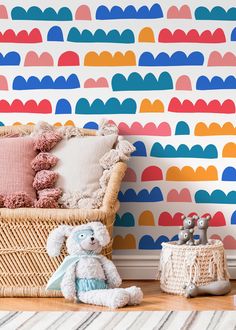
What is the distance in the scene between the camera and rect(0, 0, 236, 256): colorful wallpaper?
12.2 feet

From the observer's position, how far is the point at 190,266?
10.7ft

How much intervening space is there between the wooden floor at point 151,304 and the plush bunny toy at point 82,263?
7 centimetres

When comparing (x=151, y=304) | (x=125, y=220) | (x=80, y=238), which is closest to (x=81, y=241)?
(x=80, y=238)

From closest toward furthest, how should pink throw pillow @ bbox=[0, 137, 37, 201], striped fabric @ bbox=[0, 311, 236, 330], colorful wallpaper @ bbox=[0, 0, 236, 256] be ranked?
Answer: striped fabric @ bbox=[0, 311, 236, 330] → pink throw pillow @ bbox=[0, 137, 37, 201] → colorful wallpaper @ bbox=[0, 0, 236, 256]

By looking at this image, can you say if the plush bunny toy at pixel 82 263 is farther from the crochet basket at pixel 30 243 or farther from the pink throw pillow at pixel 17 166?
the pink throw pillow at pixel 17 166

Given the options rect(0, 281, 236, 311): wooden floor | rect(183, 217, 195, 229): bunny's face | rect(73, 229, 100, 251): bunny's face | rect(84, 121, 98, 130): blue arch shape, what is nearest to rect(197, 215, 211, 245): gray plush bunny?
rect(183, 217, 195, 229): bunny's face

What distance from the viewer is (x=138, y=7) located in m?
3.74

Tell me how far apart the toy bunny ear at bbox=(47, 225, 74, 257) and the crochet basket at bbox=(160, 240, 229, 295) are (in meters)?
0.48

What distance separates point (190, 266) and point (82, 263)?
0.49m

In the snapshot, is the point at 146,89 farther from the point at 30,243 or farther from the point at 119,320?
the point at 119,320

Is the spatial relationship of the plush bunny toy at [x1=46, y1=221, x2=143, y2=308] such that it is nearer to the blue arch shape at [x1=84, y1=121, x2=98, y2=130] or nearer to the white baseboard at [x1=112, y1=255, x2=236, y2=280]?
the white baseboard at [x1=112, y1=255, x2=236, y2=280]

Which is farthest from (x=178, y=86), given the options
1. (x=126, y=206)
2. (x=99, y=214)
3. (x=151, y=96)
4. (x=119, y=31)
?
(x=99, y=214)

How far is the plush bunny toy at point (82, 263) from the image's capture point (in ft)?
10.2

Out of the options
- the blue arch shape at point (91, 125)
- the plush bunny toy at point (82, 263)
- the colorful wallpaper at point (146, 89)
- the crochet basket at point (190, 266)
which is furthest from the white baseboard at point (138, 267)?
the blue arch shape at point (91, 125)
